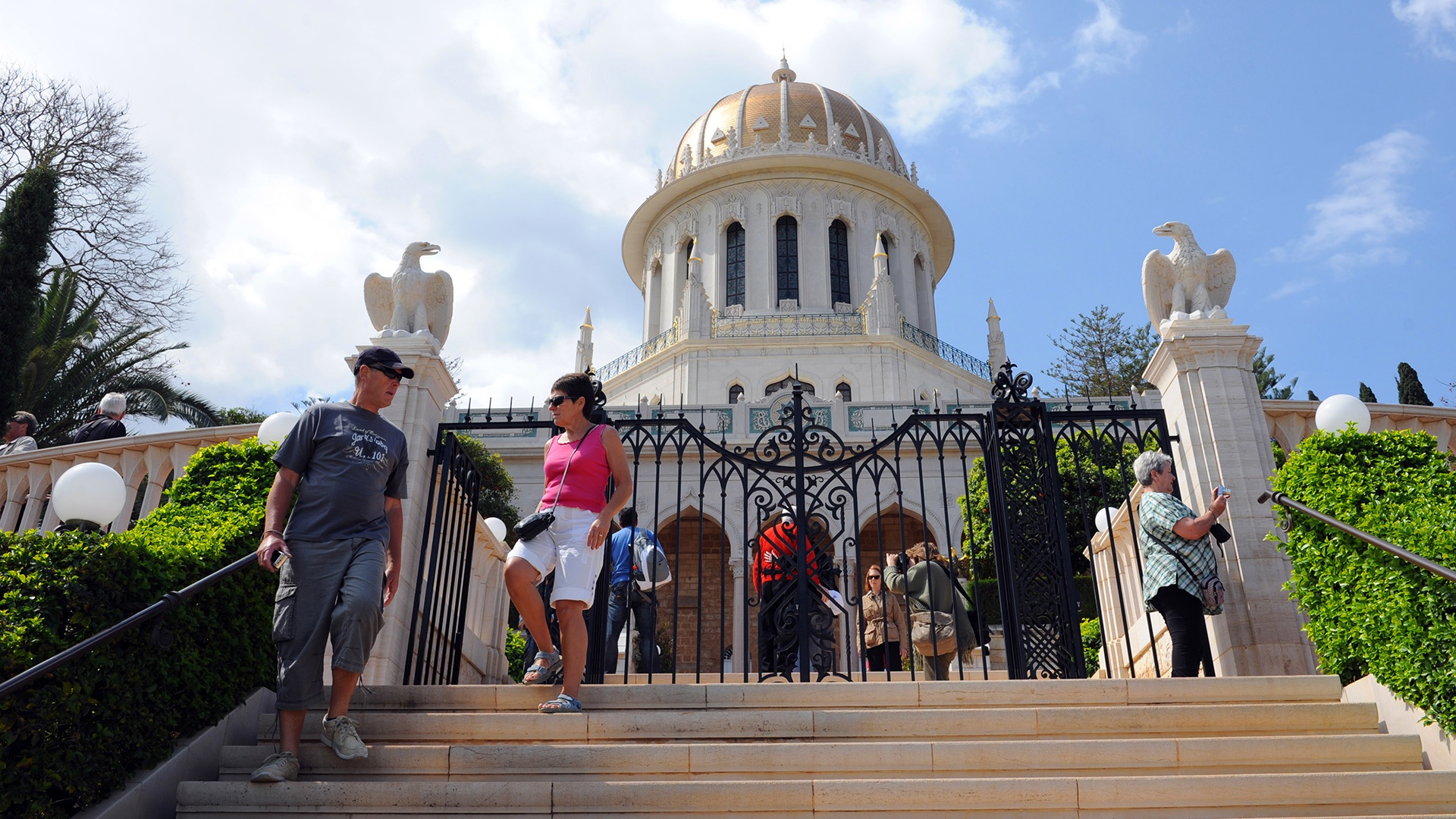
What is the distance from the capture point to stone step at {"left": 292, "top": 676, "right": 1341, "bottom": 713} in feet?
16.2

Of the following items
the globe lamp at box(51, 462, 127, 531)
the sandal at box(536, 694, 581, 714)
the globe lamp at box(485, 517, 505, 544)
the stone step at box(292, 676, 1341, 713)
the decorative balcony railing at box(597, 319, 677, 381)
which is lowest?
the sandal at box(536, 694, 581, 714)

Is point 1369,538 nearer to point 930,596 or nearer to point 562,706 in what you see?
point 930,596

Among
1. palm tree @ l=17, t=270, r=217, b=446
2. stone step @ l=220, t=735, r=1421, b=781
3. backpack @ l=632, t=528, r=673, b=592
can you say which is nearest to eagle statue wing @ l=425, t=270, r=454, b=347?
backpack @ l=632, t=528, r=673, b=592

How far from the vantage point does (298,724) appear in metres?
4.11

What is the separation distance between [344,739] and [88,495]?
2546 millimetres

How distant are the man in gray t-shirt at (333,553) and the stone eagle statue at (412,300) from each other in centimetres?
253

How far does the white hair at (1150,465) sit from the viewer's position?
5965 millimetres

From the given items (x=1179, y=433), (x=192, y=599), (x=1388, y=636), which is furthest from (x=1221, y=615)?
(x=192, y=599)

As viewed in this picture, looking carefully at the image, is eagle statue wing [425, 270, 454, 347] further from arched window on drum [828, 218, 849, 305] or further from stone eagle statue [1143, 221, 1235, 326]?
arched window on drum [828, 218, 849, 305]

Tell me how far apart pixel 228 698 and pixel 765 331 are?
2564 cm

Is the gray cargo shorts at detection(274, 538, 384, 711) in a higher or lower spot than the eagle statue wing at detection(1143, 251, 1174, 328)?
lower

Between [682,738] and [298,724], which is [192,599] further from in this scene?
[682,738]

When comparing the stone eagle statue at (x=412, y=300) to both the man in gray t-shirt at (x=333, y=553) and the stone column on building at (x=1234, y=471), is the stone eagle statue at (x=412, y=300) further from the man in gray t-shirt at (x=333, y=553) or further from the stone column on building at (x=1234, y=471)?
the stone column on building at (x=1234, y=471)

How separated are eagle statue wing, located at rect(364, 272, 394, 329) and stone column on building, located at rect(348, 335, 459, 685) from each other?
0.44m
